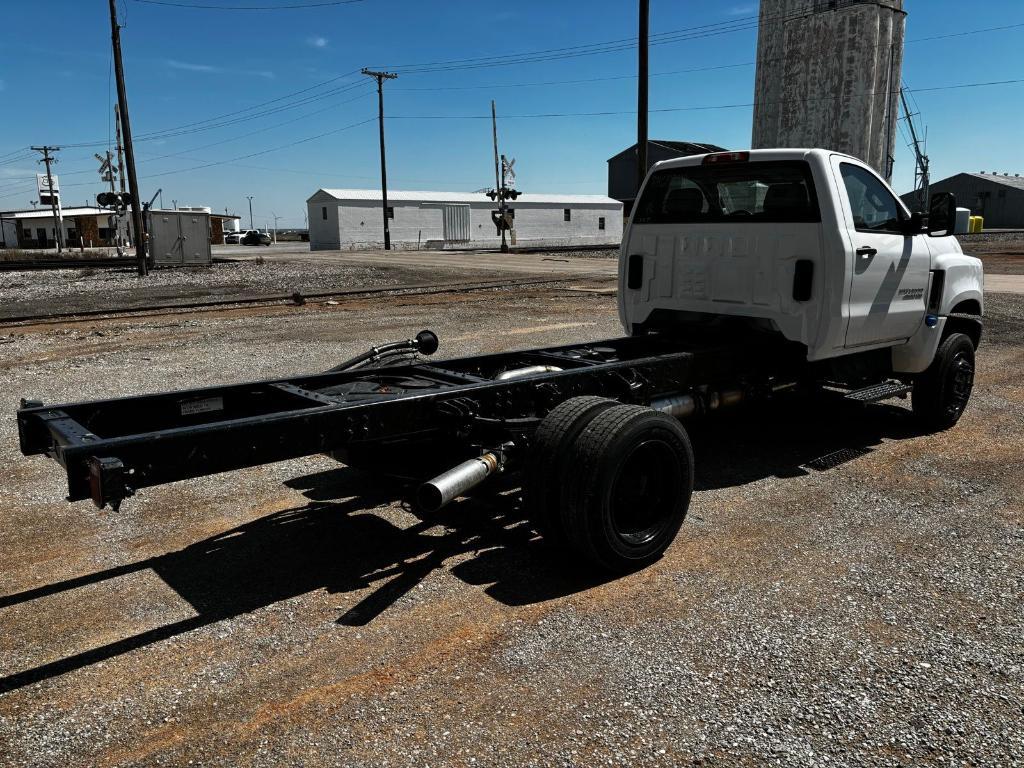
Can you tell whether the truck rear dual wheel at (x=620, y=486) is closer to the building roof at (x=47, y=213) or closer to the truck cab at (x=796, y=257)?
the truck cab at (x=796, y=257)

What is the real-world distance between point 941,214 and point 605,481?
4.24m

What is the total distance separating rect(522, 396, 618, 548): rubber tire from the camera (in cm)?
404

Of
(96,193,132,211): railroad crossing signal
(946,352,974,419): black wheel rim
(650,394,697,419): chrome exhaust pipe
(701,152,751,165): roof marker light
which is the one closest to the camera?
(650,394,697,419): chrome exhaust pipe

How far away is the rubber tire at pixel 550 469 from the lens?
4.04m

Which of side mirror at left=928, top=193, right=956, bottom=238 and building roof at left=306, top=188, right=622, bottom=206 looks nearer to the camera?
side mirror at left=928, top=193, right=956, bottom=238

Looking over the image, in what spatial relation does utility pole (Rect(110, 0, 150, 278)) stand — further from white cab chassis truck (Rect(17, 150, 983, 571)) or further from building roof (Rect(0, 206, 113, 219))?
building roof (Rect(0, 206, 113, 219))

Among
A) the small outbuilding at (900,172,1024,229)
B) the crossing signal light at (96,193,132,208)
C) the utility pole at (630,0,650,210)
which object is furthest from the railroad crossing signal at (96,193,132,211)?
the small outbuilding at (900,172,1024,229)

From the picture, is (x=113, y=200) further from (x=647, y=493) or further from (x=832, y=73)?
(x=647, y=493)

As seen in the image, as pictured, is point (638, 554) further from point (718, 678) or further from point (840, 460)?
point (840, 460)

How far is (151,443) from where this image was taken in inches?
131

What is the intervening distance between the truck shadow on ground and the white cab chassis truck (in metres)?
0.33

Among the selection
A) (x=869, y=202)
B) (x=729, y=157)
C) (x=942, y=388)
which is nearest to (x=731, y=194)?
(x=729, y=157)

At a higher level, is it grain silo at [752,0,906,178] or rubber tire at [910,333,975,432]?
grain silo at [752,0,906,178]

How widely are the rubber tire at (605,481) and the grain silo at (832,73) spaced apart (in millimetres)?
27911
